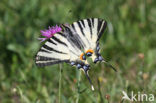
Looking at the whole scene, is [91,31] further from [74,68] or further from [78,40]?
[74,68]

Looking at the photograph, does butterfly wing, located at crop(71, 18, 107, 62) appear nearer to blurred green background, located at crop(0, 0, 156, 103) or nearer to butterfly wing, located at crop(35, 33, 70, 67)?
butterfly wing, located at crop(35, 33, 70, 67)

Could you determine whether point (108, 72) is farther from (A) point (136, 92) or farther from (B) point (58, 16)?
(B) point (58, 16)

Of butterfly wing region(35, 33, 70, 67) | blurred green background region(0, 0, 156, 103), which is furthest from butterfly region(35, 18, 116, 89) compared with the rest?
blurred green background region(0, 0, 156, 103)

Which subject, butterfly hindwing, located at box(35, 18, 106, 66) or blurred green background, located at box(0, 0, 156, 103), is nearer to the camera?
butterfly hindwing, located at box(35, 18, 106, 66)

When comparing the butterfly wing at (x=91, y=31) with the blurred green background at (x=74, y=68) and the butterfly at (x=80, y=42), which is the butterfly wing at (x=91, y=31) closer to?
the butterfly at (x=80, y=42)

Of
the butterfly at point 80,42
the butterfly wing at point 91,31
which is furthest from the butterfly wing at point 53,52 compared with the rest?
the butterfly wing at point 91,31

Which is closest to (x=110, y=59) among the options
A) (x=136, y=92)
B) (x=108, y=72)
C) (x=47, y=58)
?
(x=108, y=72)
